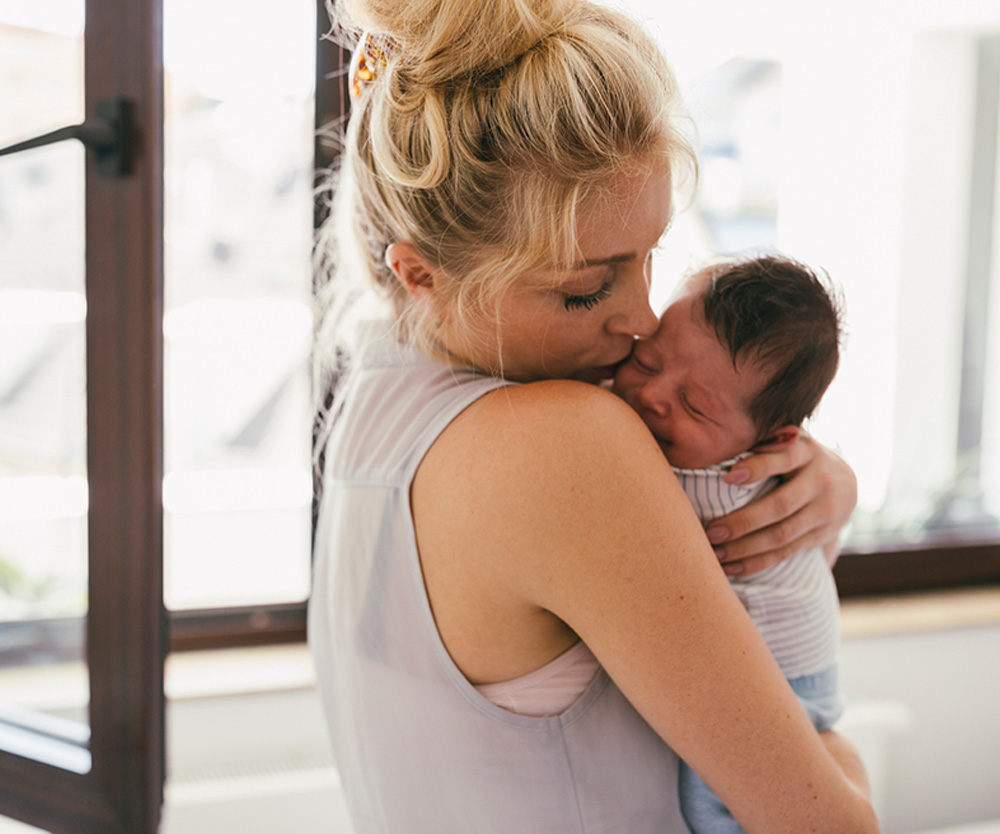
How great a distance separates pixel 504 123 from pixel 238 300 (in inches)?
45.0

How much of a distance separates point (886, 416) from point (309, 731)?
1754mm

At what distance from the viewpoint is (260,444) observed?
1.84 metres

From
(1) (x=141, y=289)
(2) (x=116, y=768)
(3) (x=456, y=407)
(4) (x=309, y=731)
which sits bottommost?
(4) (x=309, y=731)

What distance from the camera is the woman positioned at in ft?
2.36

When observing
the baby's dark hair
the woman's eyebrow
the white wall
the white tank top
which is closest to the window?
the white wall

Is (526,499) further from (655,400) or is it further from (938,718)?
(938,718)

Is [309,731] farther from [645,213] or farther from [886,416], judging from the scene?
[886,416]

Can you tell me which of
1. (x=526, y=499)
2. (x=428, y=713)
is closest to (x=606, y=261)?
(x=526, y=499)

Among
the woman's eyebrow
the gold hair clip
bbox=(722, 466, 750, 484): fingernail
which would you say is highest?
the gold hair clip

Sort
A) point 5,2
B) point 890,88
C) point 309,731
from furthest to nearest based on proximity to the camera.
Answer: point 890,88
point 309,731
point 5,2

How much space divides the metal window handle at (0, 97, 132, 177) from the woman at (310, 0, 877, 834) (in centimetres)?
38

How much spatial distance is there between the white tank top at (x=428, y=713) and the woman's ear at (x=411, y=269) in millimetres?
70

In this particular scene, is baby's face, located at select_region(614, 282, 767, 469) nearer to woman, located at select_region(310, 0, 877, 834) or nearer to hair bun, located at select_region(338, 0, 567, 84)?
woman, located at select_region(310, 0, 877, 834)

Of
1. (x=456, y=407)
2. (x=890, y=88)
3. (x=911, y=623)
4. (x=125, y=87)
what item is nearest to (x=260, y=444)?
(x=125, y=87)
